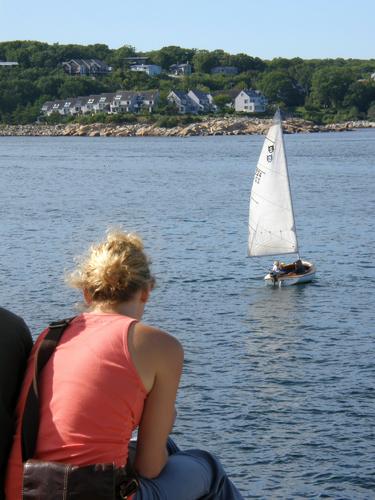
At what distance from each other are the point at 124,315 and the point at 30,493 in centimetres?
88

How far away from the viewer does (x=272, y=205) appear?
1368 inches

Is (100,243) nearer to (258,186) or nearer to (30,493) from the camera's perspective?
(30,493)

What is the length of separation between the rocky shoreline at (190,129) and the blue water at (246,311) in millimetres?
111703

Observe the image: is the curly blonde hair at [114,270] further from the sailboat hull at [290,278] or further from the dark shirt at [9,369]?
the sailboat hull at [290,278]

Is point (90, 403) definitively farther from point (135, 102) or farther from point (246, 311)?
point (135, 102)

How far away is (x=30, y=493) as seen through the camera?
4168mm

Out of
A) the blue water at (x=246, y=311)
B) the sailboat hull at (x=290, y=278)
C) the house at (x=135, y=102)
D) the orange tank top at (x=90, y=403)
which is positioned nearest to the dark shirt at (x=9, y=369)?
the orange tank top at (x=90, y=403)

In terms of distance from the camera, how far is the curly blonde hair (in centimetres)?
445

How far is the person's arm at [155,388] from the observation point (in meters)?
4.30

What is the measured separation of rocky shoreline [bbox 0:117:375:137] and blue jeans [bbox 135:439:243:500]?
→ 17352 centimetres

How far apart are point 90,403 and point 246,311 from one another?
21408 mm

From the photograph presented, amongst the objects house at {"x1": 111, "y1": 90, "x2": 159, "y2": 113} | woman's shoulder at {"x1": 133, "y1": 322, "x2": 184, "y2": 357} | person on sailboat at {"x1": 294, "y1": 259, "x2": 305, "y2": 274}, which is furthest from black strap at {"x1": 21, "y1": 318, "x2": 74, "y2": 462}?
house at {"x1": 111, "y1": 90, "x2": 159, "y2": 113}

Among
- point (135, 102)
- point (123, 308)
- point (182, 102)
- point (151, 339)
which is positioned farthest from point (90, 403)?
point (135, 102)

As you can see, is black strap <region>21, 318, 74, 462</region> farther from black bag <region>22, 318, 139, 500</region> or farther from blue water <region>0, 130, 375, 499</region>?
blue water <region>0, 130, 375, 499</region>
